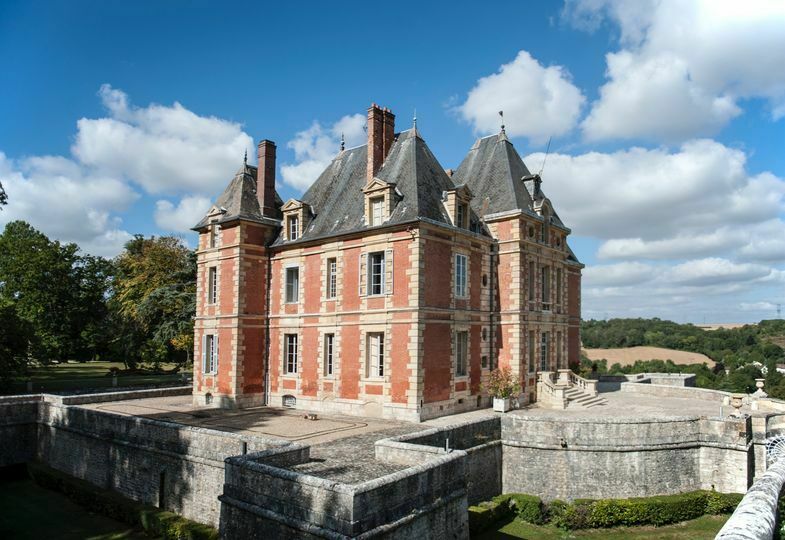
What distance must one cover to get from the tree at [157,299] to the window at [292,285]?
13.0 metres

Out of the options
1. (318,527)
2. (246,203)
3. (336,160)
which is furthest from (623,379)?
(318,527)

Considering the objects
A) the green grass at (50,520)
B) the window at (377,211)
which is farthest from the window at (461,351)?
the green grass at (50,520)

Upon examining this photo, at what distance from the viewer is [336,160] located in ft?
92.2

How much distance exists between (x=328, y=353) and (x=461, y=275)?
639 centimetres

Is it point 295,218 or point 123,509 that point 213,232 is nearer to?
point 295,218

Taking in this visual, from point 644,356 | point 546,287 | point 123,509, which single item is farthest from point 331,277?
point 644,356

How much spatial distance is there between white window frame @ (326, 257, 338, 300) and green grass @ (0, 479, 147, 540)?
11010 mm

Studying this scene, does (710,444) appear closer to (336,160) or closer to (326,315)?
(326,315)

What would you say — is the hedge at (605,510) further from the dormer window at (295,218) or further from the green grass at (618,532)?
the dormer window at (295,218)

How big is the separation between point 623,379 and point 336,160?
72.5ft

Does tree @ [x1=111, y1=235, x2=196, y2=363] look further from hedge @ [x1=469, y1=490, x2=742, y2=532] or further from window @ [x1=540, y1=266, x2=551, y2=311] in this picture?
hedge @ [x1=469, y1=490, x2=742, y2=532]

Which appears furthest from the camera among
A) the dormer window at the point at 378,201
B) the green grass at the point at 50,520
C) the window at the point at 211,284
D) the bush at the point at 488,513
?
the window at the point at 211,284

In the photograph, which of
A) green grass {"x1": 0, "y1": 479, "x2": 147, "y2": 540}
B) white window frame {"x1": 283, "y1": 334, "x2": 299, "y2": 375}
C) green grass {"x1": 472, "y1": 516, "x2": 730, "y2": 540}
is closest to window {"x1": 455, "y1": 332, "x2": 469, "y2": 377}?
green grass {"x1": 472, "y1": 516, "x2": 730, "y2": 540}

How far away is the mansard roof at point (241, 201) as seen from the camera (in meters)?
25.8
